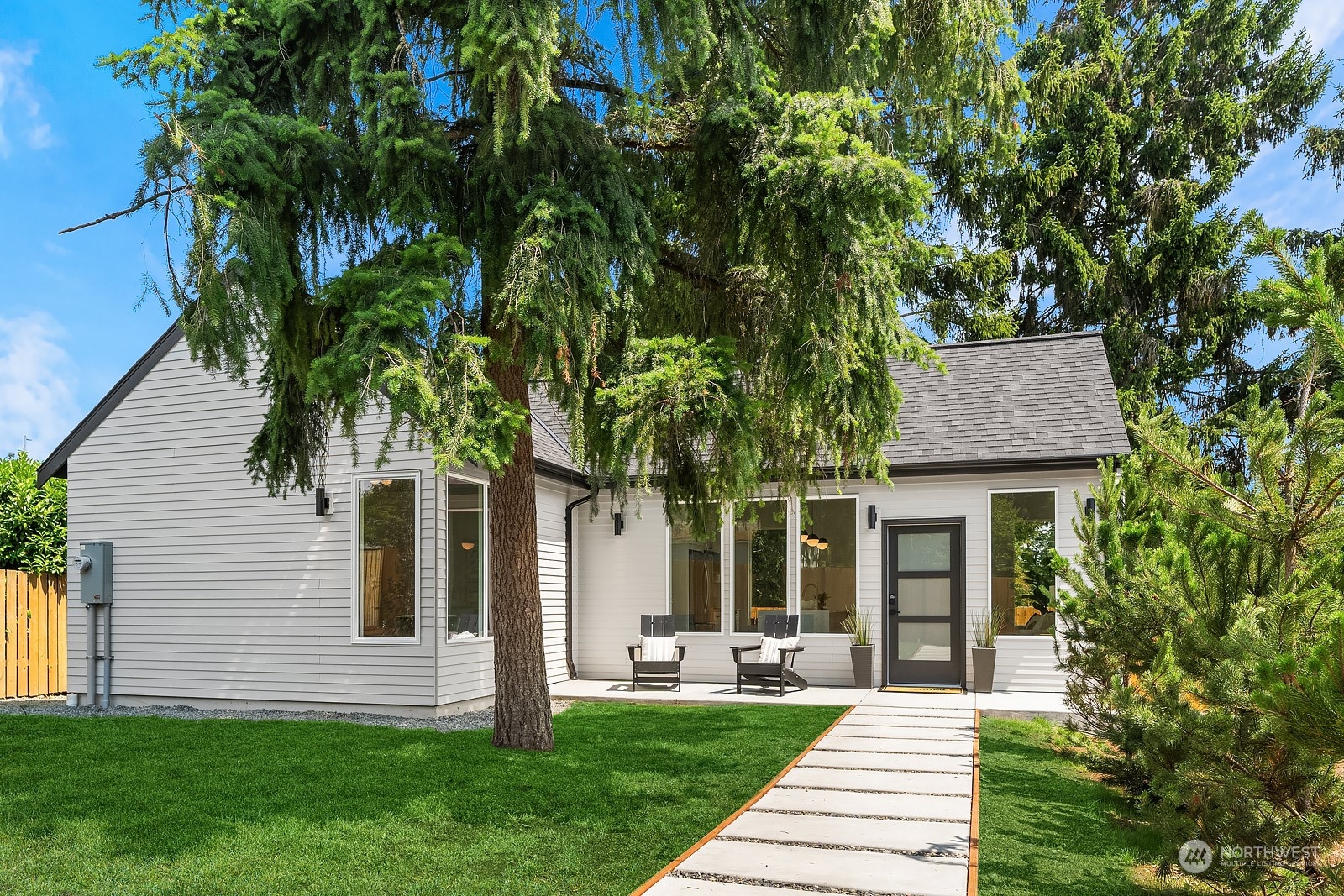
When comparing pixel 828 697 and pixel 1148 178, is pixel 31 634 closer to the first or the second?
pixel 828 697

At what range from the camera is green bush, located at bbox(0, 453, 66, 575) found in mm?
12562

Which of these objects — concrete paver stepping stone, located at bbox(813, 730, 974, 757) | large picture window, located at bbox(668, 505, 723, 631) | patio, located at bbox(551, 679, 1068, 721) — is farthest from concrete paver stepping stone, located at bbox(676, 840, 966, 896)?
large picture window, located at bbox(668, 505, 723, 631)

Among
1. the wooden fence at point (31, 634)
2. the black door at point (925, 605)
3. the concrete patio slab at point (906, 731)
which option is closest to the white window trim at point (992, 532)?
the black door at point (925, 605)

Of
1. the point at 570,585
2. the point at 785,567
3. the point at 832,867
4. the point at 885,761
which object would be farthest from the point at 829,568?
the point at 832,867

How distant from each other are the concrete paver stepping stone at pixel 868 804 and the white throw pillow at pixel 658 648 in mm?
5921

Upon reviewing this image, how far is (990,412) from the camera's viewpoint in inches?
485

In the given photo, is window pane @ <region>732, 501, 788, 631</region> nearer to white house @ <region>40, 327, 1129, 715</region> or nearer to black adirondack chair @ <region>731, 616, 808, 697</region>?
white house @ <region>40, 327, 1129, 715</region>

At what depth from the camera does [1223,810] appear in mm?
3787

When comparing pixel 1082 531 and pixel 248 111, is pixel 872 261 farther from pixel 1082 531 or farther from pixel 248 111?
pixel 248 111

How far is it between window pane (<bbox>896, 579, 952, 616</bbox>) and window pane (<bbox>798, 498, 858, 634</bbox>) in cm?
57

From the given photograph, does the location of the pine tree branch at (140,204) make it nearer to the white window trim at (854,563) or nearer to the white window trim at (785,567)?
the white window trim at (785,567)

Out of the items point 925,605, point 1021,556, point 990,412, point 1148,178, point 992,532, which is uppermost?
point 1148,178

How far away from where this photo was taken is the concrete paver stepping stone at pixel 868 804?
5.57 m

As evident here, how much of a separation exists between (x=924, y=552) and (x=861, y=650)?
1406 millimetres
